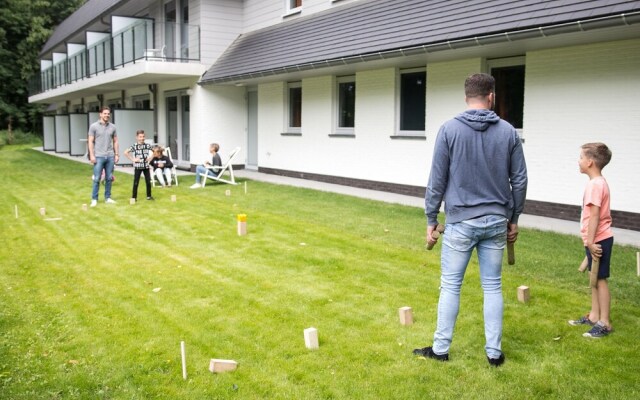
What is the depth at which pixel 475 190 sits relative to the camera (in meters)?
4.16

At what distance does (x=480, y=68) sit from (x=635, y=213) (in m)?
4.19

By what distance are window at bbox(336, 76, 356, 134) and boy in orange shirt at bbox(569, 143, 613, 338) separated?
450 inches

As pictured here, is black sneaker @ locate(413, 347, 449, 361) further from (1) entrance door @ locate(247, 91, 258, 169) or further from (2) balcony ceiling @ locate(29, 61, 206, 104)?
(2) balcony ceiling @ locate(29, 61, 206, 104)

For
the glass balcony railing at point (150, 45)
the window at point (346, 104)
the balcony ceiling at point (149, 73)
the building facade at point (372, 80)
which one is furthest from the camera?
the glass balcony railing at point (150, 45)

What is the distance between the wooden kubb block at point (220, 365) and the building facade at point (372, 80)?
7.18 meters

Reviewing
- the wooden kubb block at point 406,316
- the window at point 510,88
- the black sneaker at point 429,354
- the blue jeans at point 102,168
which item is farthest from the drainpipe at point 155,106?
the black sneaker at point 429,354

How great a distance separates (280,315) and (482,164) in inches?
94.3

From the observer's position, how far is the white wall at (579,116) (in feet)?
31.7

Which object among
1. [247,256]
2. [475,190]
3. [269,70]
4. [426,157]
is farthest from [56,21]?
[475,190]

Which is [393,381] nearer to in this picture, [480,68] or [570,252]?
[570,252]

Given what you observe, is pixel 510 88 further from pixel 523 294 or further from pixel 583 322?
pixel 583 322

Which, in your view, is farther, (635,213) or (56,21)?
(56,21)

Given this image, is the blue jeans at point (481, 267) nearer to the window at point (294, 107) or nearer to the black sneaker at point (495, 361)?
the black sneaker at point (495, 361)

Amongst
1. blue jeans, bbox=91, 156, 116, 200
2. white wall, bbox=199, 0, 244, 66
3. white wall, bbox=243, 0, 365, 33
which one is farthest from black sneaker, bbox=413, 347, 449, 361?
white wall, bbox=199, 0, 244, 66
